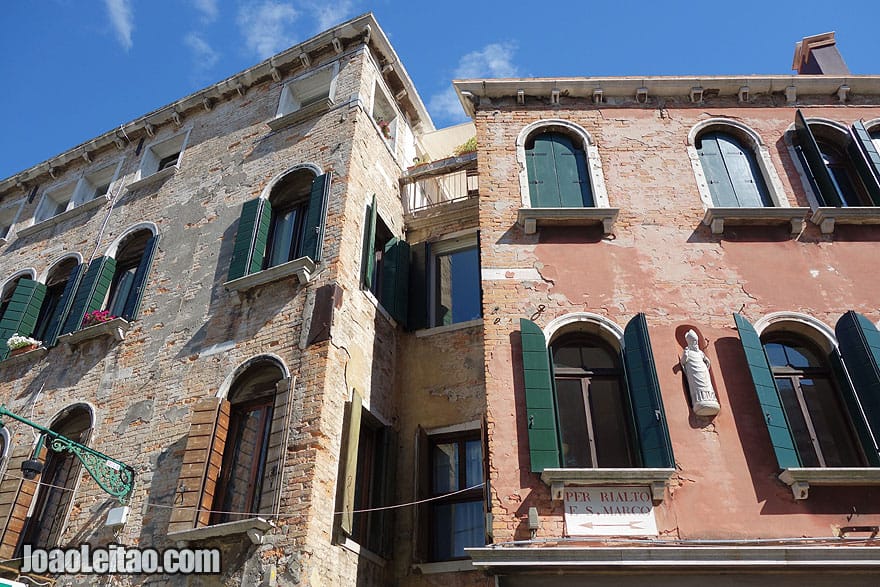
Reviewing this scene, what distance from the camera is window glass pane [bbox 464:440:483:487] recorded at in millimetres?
8211

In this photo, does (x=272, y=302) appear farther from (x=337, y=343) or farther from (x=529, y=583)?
(x=529, y=583)

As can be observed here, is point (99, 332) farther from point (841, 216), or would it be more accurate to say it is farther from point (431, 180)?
point (841, 216)

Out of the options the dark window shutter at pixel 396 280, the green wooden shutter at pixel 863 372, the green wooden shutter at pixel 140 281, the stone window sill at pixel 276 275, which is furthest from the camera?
the green wooden shutter at pixel 140 281

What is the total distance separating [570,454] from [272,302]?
13.5 ft

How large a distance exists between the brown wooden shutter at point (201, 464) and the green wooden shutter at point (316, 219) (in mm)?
2159

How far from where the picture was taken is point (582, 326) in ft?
24.9

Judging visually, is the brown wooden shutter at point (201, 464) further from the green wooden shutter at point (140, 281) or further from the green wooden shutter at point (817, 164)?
Answer: the green wooden shutter at point (817, 164)

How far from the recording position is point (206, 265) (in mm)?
9805

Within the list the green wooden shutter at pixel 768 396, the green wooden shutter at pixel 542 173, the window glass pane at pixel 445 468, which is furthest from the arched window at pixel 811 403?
the window glass pane at pixel 445 468

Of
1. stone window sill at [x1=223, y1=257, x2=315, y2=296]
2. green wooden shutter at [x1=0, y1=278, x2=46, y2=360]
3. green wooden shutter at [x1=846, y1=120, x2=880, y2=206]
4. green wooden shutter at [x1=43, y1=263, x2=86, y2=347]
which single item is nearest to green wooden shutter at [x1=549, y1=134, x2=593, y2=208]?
stone window sill at [x1=223, y1=257, x2=315, y2=296]

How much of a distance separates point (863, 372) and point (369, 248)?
587 cm

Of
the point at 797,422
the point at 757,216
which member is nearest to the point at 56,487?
the point at 797,422

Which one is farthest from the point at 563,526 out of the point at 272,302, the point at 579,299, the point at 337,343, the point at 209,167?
the point at 209,167

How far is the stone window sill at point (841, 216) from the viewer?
8.18 metres
